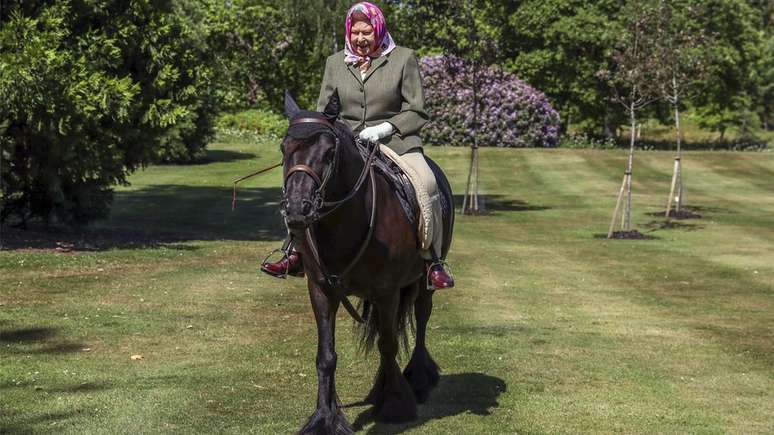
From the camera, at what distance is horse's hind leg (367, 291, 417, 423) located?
32.2 feet

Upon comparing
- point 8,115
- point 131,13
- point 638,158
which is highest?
point 131,13

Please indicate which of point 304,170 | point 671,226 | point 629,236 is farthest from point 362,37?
point 671,226

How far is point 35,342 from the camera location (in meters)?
13.4

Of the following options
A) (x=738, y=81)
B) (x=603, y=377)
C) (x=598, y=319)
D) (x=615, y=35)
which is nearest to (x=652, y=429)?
(x=603, y=377)

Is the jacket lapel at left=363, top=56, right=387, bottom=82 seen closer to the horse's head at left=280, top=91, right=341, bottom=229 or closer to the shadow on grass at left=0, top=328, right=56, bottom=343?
the horse's head at left=280, top=91, right=341, bottom=229

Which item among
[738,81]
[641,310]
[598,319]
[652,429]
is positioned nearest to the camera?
[652,429]

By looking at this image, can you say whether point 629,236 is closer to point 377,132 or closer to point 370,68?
point 370,68

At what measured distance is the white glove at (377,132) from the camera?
31.9ft

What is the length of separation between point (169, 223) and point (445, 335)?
18.0m

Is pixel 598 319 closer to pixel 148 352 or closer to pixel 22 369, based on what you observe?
pixel 148 352

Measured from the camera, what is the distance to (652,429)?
1016 cm

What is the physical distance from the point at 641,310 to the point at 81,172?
12.0 m

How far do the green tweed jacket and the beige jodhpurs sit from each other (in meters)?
0.18

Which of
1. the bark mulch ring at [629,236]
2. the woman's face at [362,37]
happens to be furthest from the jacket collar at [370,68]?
the bark mulch ring at [629,236]
